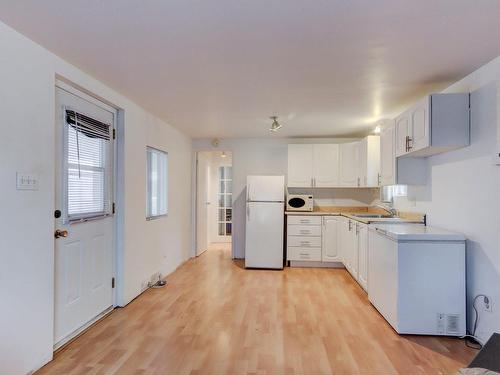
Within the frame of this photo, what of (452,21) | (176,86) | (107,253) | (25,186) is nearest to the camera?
(452,21)

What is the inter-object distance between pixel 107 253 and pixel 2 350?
131 cm

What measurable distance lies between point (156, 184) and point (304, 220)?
233 centimetres

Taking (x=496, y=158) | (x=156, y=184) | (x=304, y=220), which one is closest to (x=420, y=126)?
(x=496, y=158)

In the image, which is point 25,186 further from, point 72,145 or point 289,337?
point 289,337

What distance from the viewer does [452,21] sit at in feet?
5.94

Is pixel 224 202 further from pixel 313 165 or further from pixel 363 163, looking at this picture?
pixel 363 163

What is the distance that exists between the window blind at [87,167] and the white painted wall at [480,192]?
126 inches

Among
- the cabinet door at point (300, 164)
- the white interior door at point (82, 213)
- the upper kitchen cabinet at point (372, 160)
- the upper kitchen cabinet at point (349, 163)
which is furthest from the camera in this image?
the cabinet door at point (300, 164)

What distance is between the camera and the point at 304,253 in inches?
200

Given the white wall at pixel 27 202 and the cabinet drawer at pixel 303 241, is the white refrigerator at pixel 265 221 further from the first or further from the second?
A: the white wall at pixel 27 202

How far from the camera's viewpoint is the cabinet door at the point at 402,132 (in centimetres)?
312

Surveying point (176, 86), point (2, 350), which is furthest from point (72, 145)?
point (2, 350)

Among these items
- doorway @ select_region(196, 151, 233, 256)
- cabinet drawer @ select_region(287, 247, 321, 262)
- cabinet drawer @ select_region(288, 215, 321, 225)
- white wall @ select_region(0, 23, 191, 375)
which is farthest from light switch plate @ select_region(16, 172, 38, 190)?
doorway @ select_region(196, 151, 233, 256)

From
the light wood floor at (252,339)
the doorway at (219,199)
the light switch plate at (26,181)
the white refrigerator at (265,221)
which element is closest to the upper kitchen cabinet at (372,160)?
the white refrigerator at (265,221)
